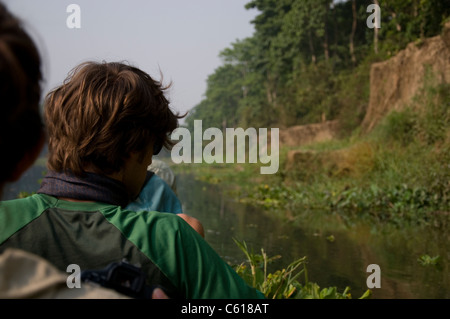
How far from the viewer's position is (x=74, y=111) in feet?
4.16

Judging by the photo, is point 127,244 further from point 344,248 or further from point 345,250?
point 344,248

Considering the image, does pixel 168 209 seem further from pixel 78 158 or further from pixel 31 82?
pixel 31 82

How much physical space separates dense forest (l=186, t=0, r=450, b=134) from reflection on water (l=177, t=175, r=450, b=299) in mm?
8315

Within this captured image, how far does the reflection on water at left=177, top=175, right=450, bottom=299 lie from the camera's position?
4.12 metres

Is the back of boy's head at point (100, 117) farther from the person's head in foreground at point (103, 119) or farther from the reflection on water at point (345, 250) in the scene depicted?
the reflection on water at point (345, 250)

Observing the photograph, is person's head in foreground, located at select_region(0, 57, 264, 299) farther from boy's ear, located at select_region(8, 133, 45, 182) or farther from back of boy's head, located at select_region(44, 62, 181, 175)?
boy's ear, located at select_region(8, 133, 45, 182)

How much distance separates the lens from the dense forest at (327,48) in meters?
15.2

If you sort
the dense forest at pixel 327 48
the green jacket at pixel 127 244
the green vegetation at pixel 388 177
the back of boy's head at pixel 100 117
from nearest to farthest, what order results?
the green jacket at pixel 127 244 → the back of boy's head at pixel 100 117 → the green vegetation at pixel 388 177 → the dense forest at pixel 327 48

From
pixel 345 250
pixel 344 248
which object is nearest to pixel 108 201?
pixel 345 250

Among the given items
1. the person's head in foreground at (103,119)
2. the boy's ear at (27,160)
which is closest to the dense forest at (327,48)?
the person's head in foreground at (103,119)

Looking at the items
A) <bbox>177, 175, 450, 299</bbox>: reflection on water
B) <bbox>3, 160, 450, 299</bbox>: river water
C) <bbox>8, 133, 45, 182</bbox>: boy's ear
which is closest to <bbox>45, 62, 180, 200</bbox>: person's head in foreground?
<bbox>8, 133, 45, 182</bbox>: boy's ear

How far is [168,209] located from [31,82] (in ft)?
6.01

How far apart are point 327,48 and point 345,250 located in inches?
803

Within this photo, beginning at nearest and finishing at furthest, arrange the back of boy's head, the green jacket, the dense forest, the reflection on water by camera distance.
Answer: the green jacket < the back of boy's head < the reflection on water < the dense forest
